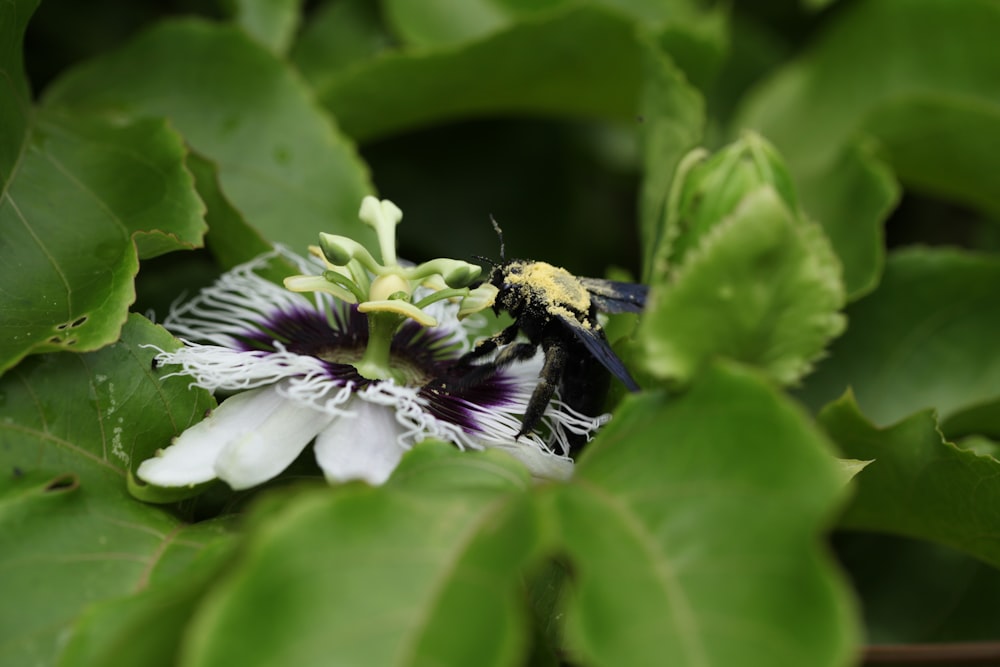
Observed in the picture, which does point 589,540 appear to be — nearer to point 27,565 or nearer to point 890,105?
point 27,565

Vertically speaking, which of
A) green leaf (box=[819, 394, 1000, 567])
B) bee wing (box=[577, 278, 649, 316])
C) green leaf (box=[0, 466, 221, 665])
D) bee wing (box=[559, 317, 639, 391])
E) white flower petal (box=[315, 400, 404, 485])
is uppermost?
bee wing (box=[559, 317, 639, 391])

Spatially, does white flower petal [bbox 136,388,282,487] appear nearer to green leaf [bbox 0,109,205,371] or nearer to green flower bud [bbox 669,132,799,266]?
green leaf [bbox 0,109,205,371]

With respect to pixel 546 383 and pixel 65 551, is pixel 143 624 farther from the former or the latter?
pixel 546 383

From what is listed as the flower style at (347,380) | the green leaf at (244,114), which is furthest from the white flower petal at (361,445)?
the green leaf at (244,114)

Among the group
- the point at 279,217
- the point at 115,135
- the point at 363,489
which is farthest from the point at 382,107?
the point at 363,489

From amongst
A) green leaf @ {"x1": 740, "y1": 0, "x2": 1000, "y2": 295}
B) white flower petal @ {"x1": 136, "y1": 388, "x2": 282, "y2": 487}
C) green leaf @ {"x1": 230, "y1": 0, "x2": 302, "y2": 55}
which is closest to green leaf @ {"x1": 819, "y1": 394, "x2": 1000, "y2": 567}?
green leaf @ {"x1": 740, "y1": 0, "x2": 1000, "y2": 295}

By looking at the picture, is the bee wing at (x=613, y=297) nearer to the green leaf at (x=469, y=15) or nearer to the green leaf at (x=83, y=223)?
the green leaf at (x=83, y=223)
